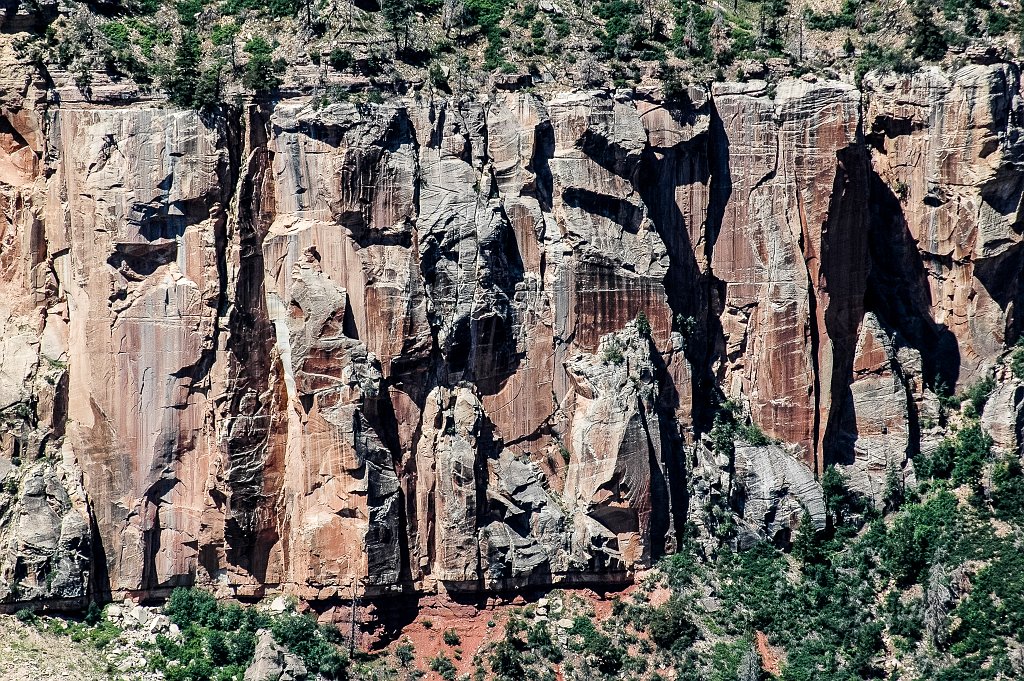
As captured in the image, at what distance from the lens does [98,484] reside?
75062 mm

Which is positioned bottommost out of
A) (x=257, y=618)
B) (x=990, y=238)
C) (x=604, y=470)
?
(x=257, y=618)

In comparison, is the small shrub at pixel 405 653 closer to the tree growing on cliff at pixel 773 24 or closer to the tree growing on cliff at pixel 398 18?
the tree growing on cliff at pixel 398 18

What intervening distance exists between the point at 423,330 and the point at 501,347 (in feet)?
10.3

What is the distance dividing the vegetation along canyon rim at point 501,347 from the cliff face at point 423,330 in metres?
0.13

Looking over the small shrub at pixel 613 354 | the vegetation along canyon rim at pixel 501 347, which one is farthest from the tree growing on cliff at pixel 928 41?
the small shrub at pixel 613 354

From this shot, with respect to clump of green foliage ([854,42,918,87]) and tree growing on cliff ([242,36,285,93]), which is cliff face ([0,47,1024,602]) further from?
clump of green foliage ([854,42,918,87])

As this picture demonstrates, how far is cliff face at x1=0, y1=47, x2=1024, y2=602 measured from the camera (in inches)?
2940

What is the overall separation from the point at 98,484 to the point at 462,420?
12.3 metres

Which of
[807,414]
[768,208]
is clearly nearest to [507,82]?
[768,208]

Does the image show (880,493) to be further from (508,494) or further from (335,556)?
(335,556)

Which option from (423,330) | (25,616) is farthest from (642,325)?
(25,616)

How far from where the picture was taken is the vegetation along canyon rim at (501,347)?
74.8m

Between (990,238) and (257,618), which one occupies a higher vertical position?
(990,238)

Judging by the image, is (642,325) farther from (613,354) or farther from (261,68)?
(261,68)
